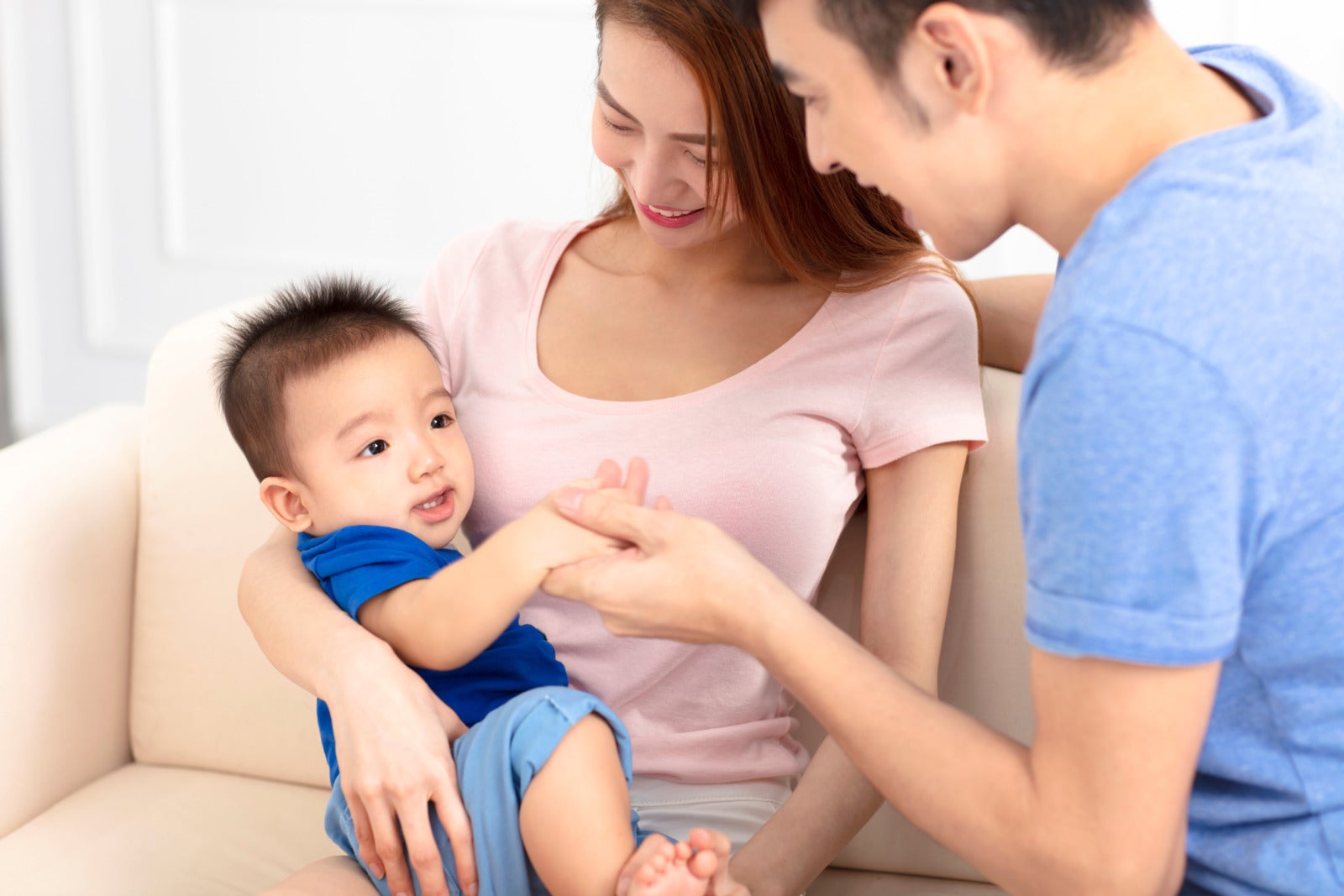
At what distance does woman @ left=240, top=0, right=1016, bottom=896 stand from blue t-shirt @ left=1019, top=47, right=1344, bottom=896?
0.45 meters

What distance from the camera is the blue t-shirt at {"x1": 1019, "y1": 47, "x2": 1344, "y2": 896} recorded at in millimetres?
772

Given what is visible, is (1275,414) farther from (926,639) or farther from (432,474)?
(432,474)

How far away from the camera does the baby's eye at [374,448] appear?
1319mm

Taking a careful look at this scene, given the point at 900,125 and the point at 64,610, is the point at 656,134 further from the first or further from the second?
the point at 64,610

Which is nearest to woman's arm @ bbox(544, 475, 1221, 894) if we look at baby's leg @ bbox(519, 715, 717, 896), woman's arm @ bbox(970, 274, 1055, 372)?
baby's leg @ bbox(519, 715, 717, 896)

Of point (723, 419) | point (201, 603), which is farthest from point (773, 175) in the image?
point (201, 603)

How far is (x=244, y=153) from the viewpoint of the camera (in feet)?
11.8

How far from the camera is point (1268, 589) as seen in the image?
85 centimetres

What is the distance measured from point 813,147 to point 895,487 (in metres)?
0.45

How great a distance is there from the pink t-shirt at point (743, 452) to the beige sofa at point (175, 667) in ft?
0.51

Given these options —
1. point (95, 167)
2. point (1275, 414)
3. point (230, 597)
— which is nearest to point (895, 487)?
point (1275, 414)

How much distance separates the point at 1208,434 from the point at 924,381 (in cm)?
56

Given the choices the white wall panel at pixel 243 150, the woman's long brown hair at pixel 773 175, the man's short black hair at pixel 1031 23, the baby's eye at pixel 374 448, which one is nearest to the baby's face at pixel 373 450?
the baby's eye at pixel 374 448

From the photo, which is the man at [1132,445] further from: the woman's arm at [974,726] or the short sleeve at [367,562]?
the short sleeve at [367,562]
